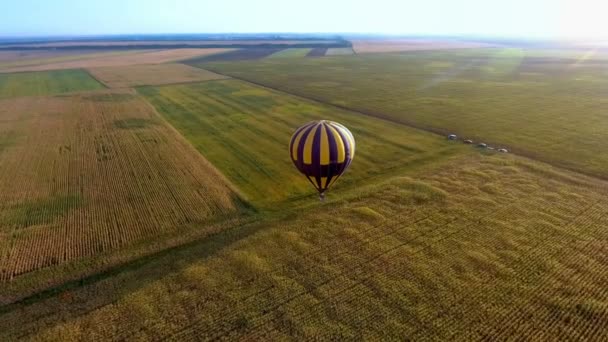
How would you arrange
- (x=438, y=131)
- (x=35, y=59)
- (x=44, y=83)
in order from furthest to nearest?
(x=35, y=59) < (x=44, y=83) < (x=438, y=131)

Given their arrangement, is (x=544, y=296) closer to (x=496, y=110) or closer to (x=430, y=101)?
(x=496, y=110)

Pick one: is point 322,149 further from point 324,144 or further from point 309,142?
point 309,142

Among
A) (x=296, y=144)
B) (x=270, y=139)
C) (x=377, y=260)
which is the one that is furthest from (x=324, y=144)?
(x=270, y=139)

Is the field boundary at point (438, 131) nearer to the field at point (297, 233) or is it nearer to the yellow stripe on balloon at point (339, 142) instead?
the field at point (297, 233)

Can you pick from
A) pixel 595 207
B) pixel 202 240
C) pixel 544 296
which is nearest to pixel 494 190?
pixel 595 207

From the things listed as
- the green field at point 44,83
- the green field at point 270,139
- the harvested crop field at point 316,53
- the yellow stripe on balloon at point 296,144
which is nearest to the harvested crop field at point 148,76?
the green field at point 44,83
